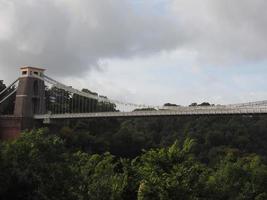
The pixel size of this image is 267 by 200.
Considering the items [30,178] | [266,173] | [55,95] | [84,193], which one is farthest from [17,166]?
[55,95]

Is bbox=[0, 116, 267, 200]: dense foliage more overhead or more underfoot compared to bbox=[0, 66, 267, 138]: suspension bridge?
more underfoot

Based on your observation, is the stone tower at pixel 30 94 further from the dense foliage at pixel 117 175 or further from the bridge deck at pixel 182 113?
the dense foliage at pixel 117 175

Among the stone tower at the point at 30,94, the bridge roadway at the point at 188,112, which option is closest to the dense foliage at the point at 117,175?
the bridge roadway at the point at 188,112

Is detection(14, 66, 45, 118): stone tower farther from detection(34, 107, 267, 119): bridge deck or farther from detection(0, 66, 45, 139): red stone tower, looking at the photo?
detection(34, 107, 267, 119): bridge deck

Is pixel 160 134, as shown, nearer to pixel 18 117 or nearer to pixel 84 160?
pixel 18 117

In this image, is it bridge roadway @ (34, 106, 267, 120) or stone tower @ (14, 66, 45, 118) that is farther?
stone tower @ (14, 66, 45, 118)

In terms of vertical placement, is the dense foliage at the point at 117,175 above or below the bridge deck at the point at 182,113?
below

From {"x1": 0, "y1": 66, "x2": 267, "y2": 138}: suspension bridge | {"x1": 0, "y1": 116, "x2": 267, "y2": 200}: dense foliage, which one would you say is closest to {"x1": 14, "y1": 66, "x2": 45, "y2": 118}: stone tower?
{"x1": 0, "y1": 66, "x2": 267, "y2": 138}: suspension bridge
